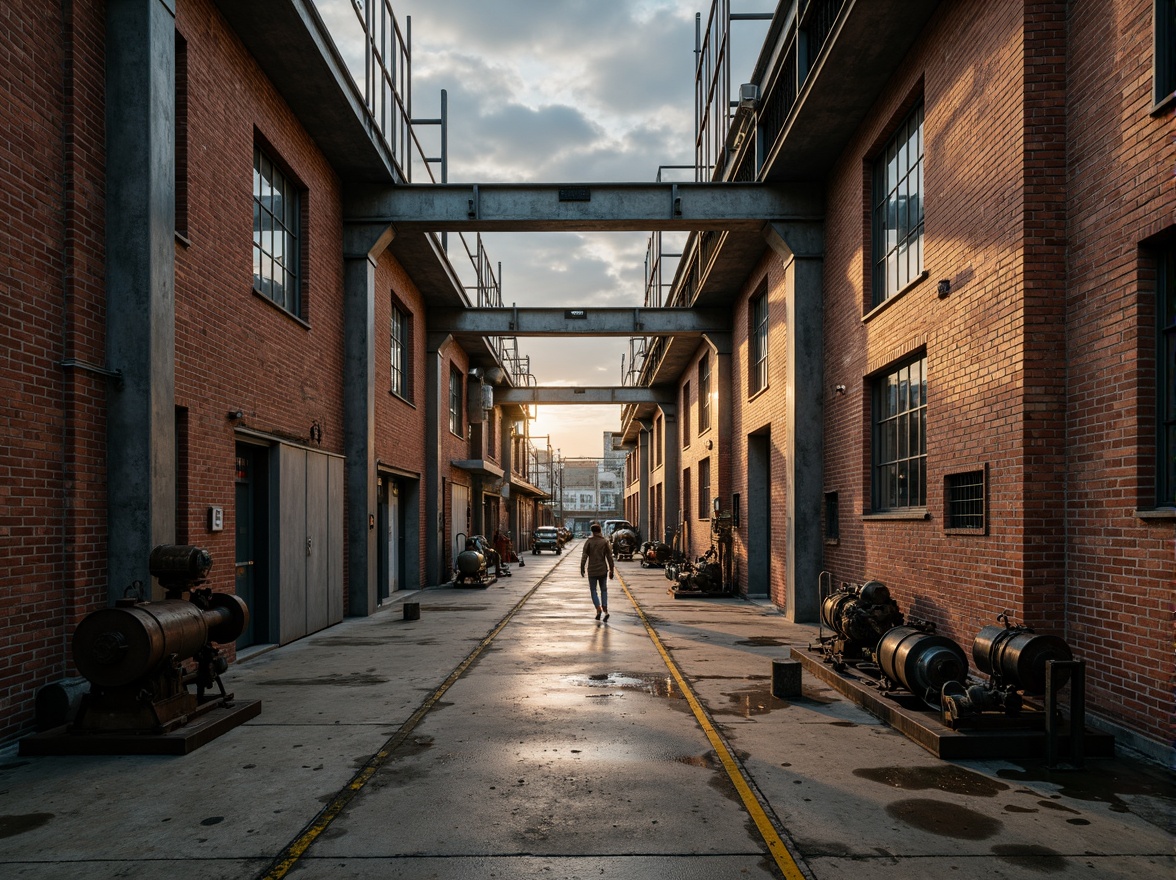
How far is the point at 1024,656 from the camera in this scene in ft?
20.3

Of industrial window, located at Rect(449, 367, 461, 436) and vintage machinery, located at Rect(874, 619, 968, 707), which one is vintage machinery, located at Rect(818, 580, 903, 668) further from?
industrial window, located at Rect(449, 367, 461, 436)

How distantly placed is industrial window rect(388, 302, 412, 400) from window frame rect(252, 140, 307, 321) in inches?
199

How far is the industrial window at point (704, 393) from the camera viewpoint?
80.6 ft

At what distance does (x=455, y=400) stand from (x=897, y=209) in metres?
→ 17.5

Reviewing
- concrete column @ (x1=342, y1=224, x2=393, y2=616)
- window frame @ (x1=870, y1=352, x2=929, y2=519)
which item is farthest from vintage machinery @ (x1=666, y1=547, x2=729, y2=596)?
window frame @ (x1=870, y1=352, x2=929, y2=519)

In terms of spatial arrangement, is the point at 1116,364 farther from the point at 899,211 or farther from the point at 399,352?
the point at 399,352

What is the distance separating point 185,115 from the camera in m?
9.02

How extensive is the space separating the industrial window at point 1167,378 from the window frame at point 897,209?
3.62 m

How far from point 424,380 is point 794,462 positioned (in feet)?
35.9

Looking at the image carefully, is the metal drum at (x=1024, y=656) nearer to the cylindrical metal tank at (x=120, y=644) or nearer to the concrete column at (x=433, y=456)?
the cylindrical metal tank at (x=120, y=644)

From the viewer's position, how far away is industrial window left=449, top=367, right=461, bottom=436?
84.2 ft

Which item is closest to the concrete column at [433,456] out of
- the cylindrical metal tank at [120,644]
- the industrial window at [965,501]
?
the industrial window at [965,501]

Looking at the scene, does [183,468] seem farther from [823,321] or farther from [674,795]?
[823,321]

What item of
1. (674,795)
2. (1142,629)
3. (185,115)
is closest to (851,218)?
(1142,629)
